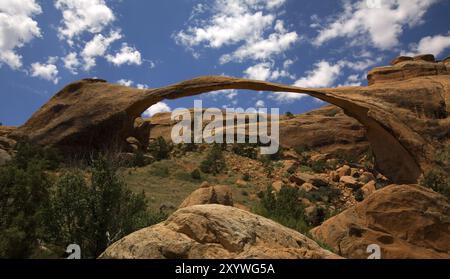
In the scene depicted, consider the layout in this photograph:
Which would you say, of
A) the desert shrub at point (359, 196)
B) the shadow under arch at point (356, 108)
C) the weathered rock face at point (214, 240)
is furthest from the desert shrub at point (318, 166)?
the weathered rock face at point (214, 240)

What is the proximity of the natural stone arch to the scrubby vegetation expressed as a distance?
8.24m

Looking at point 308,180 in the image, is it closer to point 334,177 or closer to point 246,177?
point 334,177

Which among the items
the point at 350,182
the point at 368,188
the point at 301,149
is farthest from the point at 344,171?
the point at 301,149

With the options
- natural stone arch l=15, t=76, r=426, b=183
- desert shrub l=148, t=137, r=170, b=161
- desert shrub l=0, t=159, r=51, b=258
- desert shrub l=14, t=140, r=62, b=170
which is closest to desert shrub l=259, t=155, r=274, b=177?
desert shrub l=148, t=137, r=170, b=161

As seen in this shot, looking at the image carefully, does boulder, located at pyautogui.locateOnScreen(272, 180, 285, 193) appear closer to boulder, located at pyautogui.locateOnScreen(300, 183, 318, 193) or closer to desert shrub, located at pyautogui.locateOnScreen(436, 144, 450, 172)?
boulder, located at pyautogui.locateOnScreen(300, 183, 318, 193)

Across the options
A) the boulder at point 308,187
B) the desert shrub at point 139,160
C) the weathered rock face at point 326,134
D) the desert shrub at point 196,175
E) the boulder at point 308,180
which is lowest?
the boulder at point 308,187

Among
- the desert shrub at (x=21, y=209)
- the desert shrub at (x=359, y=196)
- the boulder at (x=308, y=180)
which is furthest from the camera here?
the boulder at (x=308, y=180)

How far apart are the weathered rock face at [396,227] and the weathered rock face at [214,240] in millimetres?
3697

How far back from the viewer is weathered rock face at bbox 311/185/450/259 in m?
9.24

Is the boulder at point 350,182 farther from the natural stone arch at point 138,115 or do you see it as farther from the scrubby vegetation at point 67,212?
the scrubby vegetation at point 67,212

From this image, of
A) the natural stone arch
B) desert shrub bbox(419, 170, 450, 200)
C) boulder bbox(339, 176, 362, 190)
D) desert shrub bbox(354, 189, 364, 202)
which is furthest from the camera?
boulder bbox(339, 176, 362, 190)

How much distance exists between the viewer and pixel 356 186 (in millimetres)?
21047

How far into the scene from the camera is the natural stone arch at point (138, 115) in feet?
51.6

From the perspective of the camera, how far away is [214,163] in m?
23.2
